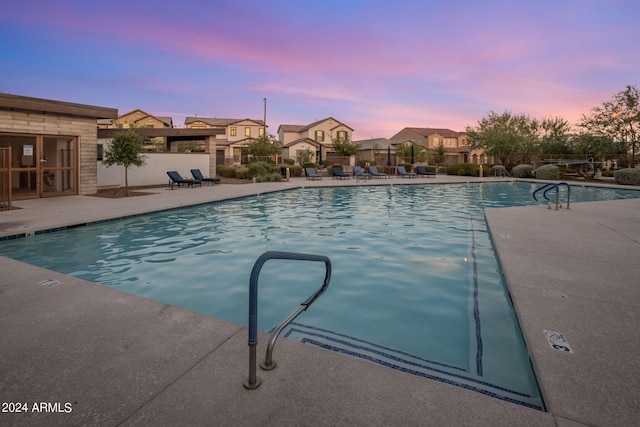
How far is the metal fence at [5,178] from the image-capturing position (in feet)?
35.6

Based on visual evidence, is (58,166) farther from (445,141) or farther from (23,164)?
(445,141)

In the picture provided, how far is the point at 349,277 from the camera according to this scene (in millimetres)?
6098

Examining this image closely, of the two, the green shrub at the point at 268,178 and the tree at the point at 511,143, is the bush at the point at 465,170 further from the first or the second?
the green shrub at the point at 268,178

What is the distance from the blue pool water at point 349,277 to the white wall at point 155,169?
8083 mm

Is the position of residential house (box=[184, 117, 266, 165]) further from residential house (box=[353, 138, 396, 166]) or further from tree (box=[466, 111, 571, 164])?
tree (box=[466, 111, 571, 164])

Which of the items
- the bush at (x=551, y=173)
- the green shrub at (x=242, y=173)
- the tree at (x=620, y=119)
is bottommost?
the green shrub at (x=242, y=173)

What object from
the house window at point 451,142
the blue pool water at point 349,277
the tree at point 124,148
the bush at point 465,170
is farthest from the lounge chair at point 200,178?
the house window at point 451,142

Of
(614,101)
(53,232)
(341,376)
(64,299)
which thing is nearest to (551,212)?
(341,376)

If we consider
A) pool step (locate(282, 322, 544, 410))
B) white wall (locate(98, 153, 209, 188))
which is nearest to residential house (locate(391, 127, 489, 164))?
white wall (locate(98, 153, 209, 188))

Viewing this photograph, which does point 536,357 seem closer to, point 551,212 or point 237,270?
point 237,270

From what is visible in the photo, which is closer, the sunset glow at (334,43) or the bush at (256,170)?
the sunset glow at (334,43)

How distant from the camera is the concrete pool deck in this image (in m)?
2.21

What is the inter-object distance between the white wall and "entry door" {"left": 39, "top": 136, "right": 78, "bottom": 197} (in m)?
2.30

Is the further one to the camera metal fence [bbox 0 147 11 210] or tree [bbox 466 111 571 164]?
tree [bbox 466 111 571 164]
